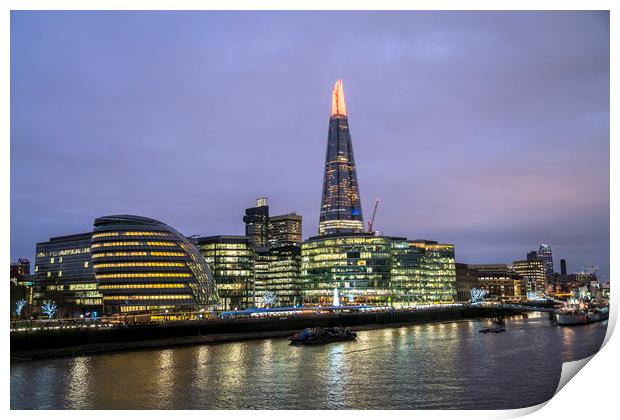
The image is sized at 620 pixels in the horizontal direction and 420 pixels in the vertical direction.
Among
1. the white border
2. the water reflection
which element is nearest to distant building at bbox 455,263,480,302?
the water reflection

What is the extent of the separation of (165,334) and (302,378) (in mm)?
29799

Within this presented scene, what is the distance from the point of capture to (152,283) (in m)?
85.9

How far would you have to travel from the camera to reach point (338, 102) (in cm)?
18725

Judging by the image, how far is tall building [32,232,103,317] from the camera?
10419cm

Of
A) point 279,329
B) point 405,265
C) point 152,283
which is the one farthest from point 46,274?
point 405,265

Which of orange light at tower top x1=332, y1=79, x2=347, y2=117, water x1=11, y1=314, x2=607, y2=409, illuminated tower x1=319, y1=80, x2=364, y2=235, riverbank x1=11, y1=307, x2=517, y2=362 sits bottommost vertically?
water x1=11, y1=314, x2=607, y2=409

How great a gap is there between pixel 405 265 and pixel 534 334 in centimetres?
7437

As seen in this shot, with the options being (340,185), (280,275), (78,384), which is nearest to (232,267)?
(280,275)

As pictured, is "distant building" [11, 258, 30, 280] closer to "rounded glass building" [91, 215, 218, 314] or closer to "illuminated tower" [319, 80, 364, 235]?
"rounded glass building" [91, 215, 218, 314]

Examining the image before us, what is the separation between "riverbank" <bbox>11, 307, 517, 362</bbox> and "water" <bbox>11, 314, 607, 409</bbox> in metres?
3.50

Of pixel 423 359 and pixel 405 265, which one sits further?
pixel 405 265

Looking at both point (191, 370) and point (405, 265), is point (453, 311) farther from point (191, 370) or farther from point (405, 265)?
point (191, 370)

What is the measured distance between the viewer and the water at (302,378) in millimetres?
29250

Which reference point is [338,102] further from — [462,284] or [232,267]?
[232,267]
